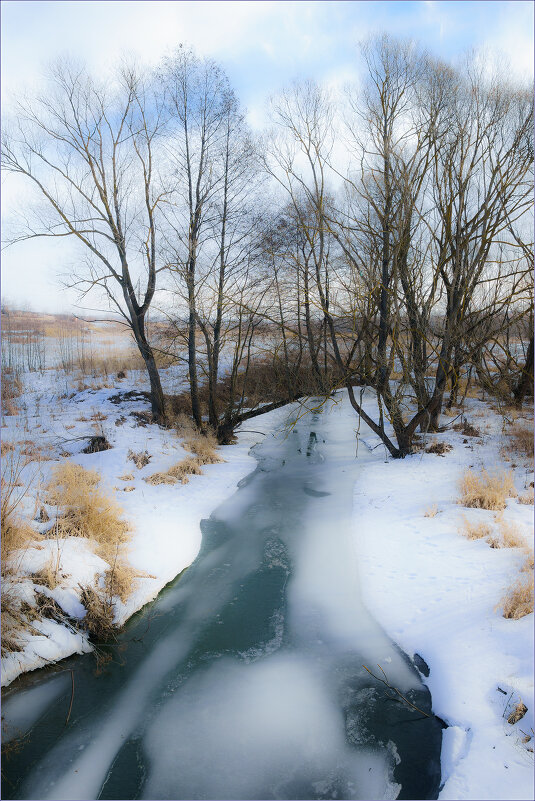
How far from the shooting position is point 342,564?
593 centimetres

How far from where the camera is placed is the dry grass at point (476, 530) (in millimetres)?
5488

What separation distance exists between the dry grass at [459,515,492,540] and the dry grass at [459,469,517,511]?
0.36 meters

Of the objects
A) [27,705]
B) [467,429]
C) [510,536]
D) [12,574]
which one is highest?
[467,429]

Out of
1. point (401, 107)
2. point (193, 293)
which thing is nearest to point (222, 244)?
point (193, 293)

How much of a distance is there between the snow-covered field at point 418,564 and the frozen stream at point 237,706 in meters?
0.24

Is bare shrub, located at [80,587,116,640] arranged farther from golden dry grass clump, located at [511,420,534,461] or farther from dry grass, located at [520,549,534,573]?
golden dry grass clump, located at [511,420,534,461]

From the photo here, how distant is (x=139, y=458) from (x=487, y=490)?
6.62 m

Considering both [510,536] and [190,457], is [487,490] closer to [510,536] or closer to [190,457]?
[510,536]

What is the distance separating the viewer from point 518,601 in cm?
399

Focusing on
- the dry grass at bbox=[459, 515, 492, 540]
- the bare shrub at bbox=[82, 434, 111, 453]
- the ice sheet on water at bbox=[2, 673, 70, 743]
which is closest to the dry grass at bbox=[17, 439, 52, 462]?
the bare shrub at bbox=[82, 434, 111, 453]

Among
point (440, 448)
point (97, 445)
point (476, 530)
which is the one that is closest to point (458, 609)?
point (476, 530)

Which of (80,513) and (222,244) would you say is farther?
(222,244)

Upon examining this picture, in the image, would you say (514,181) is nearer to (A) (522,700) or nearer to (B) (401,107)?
(B) (401,107)

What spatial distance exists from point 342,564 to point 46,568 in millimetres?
3606
